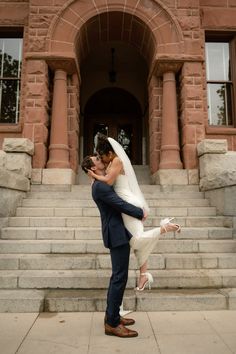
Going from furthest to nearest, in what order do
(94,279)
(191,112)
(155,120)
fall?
1. (155,120)
2. (191,112)
3. (94,279)

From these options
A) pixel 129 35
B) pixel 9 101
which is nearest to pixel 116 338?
pixel 9 101

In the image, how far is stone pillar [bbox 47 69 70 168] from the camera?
7.21m

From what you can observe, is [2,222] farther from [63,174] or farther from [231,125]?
[231,125]

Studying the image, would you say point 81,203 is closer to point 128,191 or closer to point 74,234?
point 74,234

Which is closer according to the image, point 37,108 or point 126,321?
point 126,321

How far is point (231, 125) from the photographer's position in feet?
27.1

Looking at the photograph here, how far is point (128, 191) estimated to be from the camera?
319cm

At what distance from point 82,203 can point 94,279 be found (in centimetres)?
214

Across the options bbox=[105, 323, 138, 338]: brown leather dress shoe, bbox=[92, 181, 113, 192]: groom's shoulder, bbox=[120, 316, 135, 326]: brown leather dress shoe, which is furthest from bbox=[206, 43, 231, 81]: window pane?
bbox=[105, 323, 138, 338]: brown leather dress shoe

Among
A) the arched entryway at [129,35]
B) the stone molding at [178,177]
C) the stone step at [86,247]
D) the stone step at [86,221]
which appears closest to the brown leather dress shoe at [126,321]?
the stone step at [86,247]

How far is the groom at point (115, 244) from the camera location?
2953 mm

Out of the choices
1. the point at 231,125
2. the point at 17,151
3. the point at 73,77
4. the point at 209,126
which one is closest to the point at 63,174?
the point at 17,151

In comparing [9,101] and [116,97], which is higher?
[116,97]

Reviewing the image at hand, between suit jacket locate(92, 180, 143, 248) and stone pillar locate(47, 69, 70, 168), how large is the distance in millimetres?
4202
